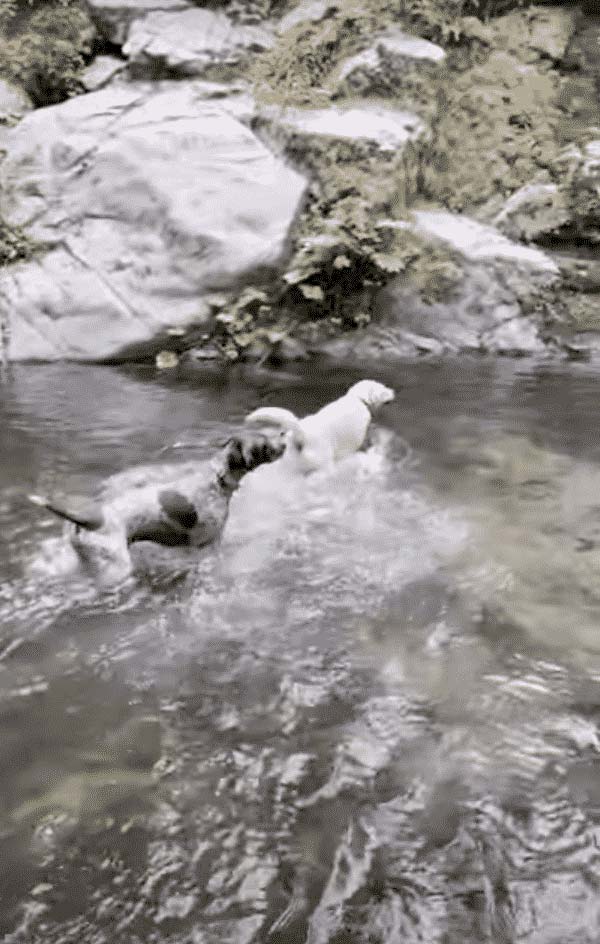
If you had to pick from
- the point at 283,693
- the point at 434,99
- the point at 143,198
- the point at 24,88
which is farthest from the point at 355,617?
the point at 24,88

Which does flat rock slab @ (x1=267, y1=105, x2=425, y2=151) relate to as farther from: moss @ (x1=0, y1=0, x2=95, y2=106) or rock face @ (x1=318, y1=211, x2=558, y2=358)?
moss @ (x1=0, y1=0, x2=95, y2=106)

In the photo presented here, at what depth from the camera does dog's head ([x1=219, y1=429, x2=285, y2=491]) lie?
483 cm

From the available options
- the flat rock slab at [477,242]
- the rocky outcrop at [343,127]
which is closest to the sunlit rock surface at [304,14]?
the rocky outcrop at [343,127]

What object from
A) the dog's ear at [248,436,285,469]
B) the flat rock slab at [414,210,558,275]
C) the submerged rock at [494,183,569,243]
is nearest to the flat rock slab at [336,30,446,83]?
the flat rock slab at [414,210,558,275]

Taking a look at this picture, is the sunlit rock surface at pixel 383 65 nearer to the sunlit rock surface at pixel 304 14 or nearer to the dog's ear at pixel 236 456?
the sunlit rock surface at pixel 304 14

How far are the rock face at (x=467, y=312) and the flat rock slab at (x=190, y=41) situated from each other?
3.32 m

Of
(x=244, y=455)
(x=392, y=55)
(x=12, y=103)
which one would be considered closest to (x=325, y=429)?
(x=244, y=455)

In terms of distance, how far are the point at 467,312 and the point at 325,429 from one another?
12.9 ft

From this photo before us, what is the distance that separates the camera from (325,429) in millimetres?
5605

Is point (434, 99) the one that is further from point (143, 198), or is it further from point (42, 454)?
point (42, 454)

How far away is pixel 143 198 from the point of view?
905 centimetres

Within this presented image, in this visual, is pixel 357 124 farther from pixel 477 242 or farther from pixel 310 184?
pixel 477 242

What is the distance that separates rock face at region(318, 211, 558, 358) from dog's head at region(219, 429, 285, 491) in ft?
11.8

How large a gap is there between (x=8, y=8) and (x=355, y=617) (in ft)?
32.5
